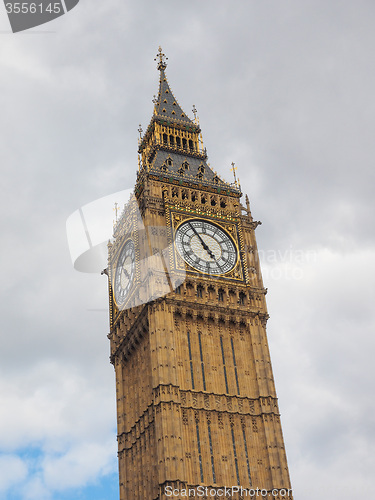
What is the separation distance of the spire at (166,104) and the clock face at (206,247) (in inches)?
817

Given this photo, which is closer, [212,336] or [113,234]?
[212,336]

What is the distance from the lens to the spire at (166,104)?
9362 cm

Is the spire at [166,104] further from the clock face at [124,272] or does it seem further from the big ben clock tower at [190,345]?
the clock face at [124,272]

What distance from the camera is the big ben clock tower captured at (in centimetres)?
6350

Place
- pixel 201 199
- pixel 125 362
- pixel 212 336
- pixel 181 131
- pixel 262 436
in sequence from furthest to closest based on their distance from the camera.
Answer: pixel 181 131, pixel 201 199, pixel 125 362, pixel 212 336, pixel 262 436

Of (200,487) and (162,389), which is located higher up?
(162,389)

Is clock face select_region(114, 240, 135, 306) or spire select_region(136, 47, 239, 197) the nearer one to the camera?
clock face select_region(114, 240, 135, 306)

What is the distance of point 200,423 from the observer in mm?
64750

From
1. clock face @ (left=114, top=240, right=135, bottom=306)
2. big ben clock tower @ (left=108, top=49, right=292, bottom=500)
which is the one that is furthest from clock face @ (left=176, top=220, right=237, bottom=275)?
clock face @ (left=114, top=240, right=135, bottom=306)

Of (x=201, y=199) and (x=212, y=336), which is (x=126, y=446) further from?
(x=201, y=199)

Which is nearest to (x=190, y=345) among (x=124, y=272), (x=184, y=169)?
(x=124, y=272)

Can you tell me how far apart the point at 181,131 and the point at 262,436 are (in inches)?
1603

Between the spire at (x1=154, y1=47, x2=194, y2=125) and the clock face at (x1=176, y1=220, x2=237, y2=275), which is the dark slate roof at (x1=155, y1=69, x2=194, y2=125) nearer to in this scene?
the spire at (x1=154, y1=47, x2=194, y2=125)

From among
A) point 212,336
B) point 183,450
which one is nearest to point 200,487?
point 183,450
